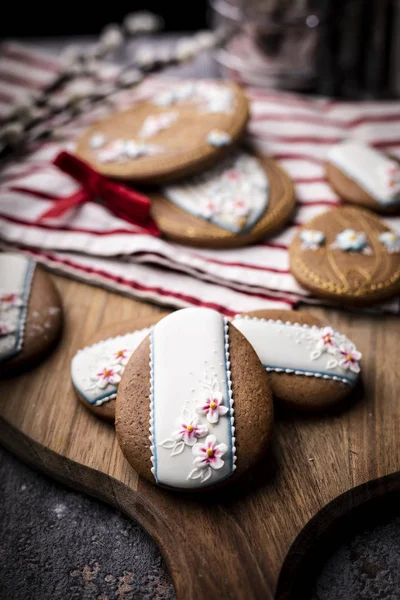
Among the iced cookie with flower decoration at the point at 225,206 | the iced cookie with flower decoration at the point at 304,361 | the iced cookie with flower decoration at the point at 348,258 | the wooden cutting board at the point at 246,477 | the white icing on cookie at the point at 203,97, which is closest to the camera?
the wooden cutting board at the point at 246,477

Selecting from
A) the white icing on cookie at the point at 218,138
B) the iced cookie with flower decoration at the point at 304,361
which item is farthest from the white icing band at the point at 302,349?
the white icing on cookie at the point at 218,138

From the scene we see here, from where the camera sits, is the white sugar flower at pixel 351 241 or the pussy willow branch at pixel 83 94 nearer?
the white sugar flower at pixel 351 241

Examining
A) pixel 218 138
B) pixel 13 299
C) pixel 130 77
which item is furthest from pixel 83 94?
pixel 13 299

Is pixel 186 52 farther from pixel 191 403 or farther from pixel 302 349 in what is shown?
pixel 191 403

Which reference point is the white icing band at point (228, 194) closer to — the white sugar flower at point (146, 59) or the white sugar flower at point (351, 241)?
the white sugar flower at point (351, 241)

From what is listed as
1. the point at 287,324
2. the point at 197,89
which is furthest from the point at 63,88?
the point at 287,324

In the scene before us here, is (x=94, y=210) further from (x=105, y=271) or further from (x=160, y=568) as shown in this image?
(x=160, y=568)
